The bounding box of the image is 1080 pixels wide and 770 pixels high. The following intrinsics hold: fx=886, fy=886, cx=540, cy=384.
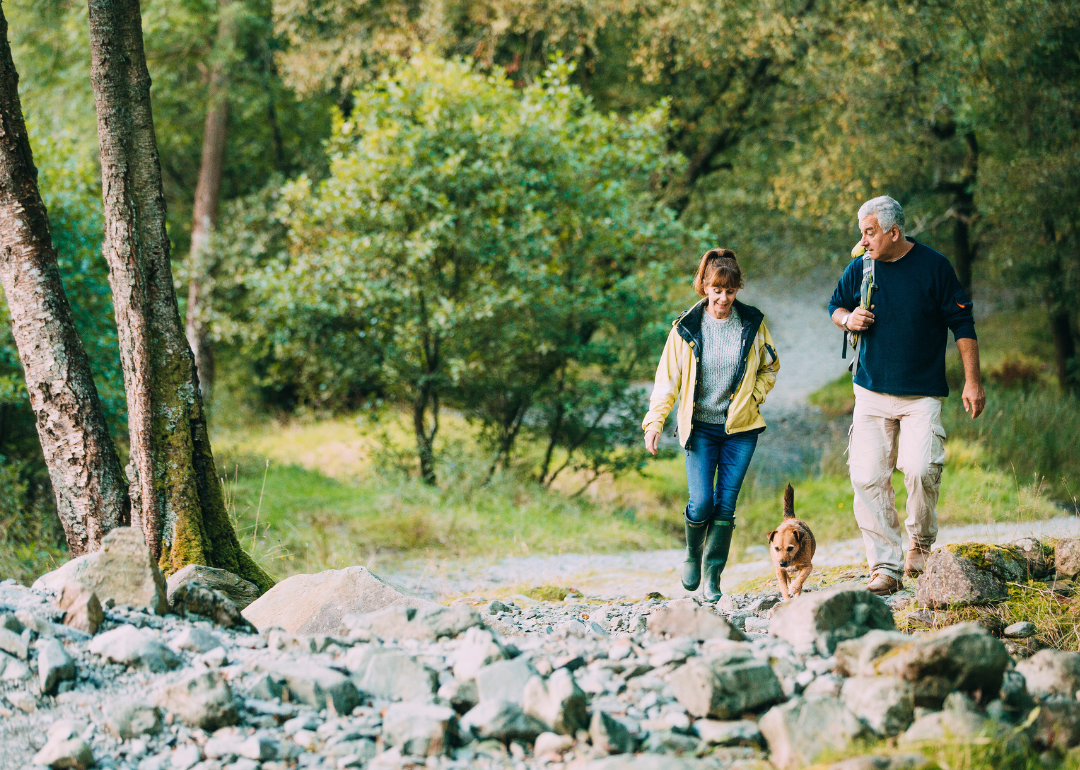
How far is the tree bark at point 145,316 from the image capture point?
520 cm

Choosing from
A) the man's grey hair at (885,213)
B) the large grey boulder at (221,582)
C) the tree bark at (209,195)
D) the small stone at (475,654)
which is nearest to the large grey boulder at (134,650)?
the large grey boulder at (221,582)

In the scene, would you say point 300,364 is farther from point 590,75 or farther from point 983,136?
point 983,136

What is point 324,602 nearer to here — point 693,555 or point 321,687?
point 321,687

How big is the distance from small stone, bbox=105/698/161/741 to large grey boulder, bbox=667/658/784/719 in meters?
1.85

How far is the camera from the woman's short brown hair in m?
4.93

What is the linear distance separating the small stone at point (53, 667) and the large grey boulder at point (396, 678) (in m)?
1.09

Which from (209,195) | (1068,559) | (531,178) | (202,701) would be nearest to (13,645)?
(202,701)

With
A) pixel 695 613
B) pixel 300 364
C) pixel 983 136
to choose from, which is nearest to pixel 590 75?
pixel 983 136

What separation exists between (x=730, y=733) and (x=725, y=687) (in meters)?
0.15

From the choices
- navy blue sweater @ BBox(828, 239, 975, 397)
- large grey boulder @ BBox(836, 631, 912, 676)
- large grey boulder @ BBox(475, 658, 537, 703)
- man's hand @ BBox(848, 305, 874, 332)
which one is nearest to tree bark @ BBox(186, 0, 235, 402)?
man's hand @ BBox(848, 305, 874, 332)

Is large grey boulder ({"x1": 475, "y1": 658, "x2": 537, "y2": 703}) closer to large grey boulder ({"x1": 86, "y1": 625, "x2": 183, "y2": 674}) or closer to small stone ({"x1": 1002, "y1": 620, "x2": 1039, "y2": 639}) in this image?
large grey boulder ({"x1": 86, "y1": 625, "x2": 183, "y2": 674})

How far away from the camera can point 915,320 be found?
489cm

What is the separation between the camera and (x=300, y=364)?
1367 centimetres

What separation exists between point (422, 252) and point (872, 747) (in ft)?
27.5
